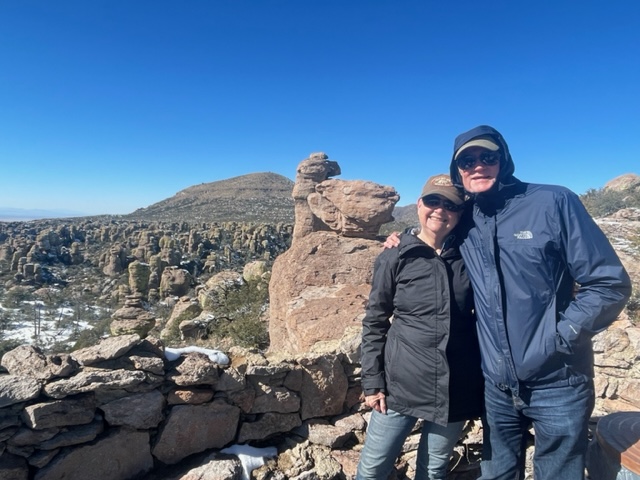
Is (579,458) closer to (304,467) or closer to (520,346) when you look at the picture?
(520,346)

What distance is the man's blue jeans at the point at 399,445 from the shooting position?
2.58 meters

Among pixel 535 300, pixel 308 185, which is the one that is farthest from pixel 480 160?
pixel 308 185

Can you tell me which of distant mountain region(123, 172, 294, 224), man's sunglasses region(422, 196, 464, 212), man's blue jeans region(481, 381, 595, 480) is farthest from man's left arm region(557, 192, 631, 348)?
distant mountain region(123, 172, 294, 224)

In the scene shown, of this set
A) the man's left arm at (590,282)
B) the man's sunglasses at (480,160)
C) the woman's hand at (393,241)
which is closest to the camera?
the man's left arm at (590,282)

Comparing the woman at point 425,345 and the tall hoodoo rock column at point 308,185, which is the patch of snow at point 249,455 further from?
the tall hoodoo rock column at point 308,185

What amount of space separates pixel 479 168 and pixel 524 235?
487 mm

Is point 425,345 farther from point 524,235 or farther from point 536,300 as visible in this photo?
point 524,235

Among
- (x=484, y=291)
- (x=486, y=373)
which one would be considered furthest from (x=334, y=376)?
(x=484, y=291)

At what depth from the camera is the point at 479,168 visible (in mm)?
2436

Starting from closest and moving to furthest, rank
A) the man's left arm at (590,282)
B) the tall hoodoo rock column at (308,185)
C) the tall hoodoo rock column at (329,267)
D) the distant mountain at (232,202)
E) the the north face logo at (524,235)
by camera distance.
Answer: the man's left arm at (590,282) < the the north face logo at (524,235) < the tall hoodoo rock column at (329,267) < the tall hoodoo rock column at (308,185) < the distant mountain at (232,202)

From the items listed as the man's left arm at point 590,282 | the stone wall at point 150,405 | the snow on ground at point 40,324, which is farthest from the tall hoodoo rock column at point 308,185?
the snow on ground at point 40,324

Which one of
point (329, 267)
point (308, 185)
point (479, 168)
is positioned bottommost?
point (329, 267)

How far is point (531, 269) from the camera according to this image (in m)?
2.18

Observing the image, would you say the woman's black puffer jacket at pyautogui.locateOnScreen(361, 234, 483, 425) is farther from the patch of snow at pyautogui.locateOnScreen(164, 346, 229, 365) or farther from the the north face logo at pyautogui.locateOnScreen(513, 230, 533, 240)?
the patch of snow at pyautogui.locateOnScreen(164, 346, 229, 365)
